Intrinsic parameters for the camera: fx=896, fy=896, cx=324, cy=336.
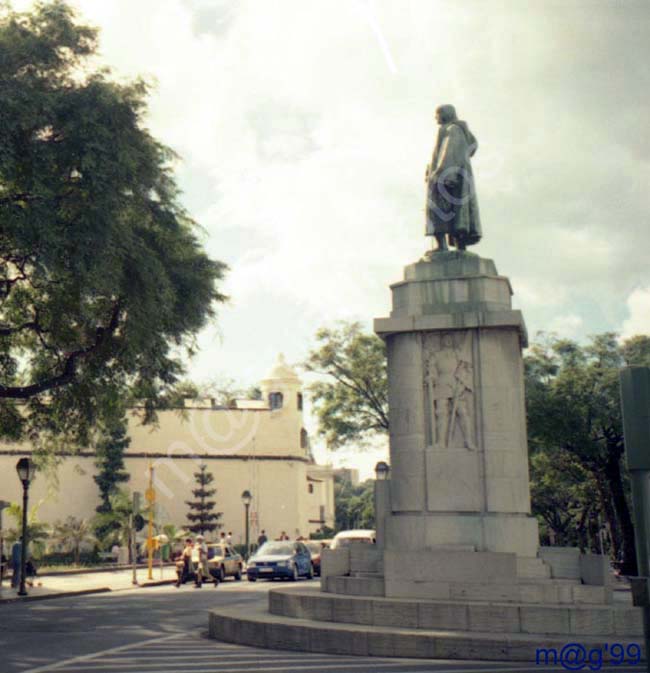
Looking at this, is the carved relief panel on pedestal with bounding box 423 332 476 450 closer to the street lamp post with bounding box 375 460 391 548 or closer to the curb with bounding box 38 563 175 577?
the street lamp post with bounding box 375 460 391 548

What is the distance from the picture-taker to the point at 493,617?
11.6 metres

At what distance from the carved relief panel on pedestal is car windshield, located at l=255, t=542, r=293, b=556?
18.6m

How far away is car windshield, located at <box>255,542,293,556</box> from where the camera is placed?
3189 cm

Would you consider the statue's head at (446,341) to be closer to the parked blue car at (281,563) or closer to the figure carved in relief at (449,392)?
the figure carved in relief at (449,392)

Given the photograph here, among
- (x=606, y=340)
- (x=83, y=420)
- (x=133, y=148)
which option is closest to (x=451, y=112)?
(x=133, y=148)

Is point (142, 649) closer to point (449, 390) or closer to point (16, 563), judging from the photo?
point (449, 390)

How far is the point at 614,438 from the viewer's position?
33.1 metres

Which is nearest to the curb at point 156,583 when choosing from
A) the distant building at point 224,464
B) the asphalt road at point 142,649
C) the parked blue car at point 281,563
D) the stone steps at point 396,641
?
the parked blue car at point 281,563

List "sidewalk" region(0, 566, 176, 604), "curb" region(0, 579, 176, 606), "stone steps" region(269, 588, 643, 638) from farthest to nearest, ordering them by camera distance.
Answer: "sidewalk" region(0, 566, 176, 604) → "curb" region(0, 579, 176, 606) → "stone steps" region(269, 588, 643, 638)

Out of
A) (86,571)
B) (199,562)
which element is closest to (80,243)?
(199,562)

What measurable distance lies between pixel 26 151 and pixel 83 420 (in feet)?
28.8

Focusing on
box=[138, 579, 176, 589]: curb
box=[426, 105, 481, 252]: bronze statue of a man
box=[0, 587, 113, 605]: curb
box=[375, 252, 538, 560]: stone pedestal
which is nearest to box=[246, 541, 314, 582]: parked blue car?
box=[138, 579, 176, 589]: curb

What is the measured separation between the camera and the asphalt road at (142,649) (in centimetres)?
1042

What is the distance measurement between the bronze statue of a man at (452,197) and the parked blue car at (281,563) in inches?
723
